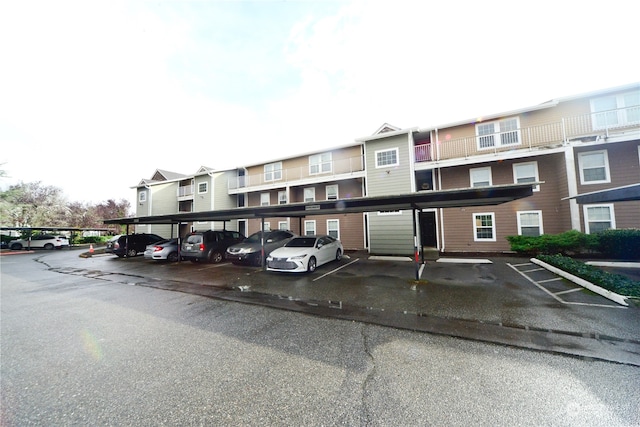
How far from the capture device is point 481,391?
2.52 m

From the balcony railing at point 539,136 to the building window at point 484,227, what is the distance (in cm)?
343

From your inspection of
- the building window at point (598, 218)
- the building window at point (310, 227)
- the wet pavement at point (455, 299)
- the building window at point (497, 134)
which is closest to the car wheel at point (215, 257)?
the wet pavement at point (455, 299)

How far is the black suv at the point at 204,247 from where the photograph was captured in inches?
460

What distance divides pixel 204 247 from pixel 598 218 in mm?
18583

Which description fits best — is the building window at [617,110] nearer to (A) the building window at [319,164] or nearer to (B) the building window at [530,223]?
(B) the building window at [530,223]

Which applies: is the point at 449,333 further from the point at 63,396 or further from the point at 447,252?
the point at 447,252

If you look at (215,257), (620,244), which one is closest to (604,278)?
(620,244)

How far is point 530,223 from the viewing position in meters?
11.8

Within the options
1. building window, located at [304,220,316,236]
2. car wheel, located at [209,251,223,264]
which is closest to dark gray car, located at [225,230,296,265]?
car wheel, located at [209,251,223,264]

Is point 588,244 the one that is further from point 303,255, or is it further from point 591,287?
point 303,255

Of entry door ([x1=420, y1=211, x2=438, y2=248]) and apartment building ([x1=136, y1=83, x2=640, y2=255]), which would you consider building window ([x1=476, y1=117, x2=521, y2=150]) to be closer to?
apartment building ([x1=136, y1=83, x2=640, y2=255])

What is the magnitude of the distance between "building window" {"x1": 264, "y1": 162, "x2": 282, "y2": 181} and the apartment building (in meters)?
1.08

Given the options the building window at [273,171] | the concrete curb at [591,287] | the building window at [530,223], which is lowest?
the concrete curb at [591,287]

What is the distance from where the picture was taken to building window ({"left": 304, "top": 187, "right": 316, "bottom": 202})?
17469mm
